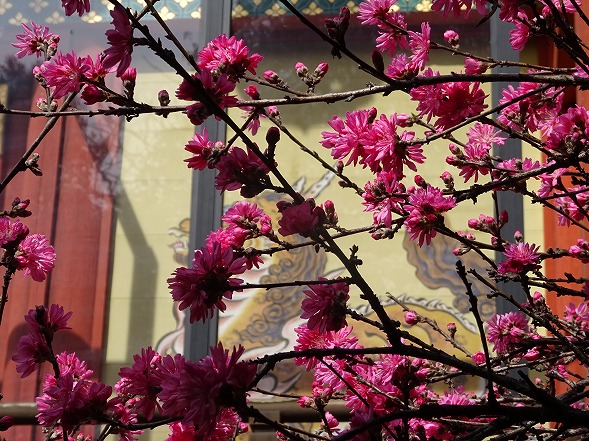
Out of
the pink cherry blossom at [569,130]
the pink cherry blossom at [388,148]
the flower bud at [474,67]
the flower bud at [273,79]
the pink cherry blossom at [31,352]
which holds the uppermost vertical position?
the flower bud at [474,67]

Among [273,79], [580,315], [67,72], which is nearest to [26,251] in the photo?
[67,72]

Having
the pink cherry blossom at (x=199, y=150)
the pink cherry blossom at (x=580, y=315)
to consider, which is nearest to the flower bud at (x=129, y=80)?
the pink cherry blossom at (x=199, y=150)

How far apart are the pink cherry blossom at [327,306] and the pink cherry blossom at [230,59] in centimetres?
42

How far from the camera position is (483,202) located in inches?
100

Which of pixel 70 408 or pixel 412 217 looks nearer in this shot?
pixel 70 408

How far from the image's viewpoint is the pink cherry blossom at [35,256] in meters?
1.48

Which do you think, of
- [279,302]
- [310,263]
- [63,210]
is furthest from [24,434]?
[310,263]

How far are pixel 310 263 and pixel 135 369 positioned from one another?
165 centimetres

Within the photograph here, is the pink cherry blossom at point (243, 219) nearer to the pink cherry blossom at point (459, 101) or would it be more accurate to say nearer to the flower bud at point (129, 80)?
the flower bud at point (129, 80)

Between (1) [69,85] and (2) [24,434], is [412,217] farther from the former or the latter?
(2) [24,434]

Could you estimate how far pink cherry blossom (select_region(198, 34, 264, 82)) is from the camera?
112 centimetres

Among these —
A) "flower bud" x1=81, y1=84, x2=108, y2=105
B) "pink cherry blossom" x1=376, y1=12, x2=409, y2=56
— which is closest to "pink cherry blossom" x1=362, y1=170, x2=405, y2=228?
"pink cherry blossom" x1=376, y1=12, x2=409, y2=56

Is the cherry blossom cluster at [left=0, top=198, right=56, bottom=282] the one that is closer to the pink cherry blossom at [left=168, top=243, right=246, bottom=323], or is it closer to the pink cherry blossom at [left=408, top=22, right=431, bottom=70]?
the pink cherry blossom at [left=168, top=243, right=246, bottom=323]

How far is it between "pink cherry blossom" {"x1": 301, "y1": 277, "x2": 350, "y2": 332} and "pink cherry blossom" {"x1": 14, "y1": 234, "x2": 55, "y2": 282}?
0.83 metres
